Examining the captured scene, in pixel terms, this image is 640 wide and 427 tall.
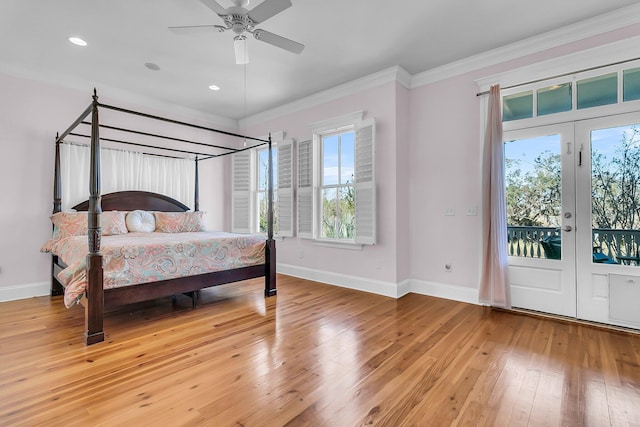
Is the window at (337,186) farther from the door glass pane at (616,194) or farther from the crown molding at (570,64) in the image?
the door glass pane at (616,194)

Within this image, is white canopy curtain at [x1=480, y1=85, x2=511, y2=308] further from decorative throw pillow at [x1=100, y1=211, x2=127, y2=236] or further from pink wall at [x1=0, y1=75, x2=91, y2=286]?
pink wall at [x1=0, y1=75, x2=91, y2=286]

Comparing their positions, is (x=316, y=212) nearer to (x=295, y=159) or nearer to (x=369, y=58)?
(x=295, y=159)

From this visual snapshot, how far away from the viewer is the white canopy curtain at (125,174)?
414 cm

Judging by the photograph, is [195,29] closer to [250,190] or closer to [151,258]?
[151,258]

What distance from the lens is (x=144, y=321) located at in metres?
3.04

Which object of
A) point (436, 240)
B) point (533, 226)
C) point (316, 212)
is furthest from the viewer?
point (316, 212)

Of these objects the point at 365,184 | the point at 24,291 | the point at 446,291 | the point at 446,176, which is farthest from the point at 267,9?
the point at 24,291

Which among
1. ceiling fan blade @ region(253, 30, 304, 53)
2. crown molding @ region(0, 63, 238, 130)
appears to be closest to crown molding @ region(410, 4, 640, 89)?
ceiling fan blade @ region(253, 30, 304, 53)

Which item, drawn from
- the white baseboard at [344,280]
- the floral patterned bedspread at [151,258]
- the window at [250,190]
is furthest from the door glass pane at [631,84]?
the window at [250,190]

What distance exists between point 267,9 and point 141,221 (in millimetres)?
3468

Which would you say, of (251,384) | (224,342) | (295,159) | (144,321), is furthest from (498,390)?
(295,159)

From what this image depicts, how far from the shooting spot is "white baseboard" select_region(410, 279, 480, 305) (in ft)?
11.9

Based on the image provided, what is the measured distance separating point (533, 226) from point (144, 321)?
13.9 ft

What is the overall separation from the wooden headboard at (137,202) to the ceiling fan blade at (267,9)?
341 centimetres
